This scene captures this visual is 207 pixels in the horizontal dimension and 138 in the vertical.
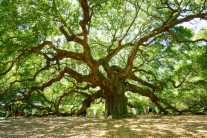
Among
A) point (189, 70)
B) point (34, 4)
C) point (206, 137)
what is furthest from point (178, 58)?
point (206, 137)

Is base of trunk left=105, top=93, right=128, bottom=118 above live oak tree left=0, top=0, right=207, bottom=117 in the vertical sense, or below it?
below

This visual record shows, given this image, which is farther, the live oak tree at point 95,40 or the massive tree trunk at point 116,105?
the massive tree trunk at point 116,105

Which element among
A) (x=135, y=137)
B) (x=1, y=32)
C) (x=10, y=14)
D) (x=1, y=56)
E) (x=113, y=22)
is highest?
(x=113, y=22)

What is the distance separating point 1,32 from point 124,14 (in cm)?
745

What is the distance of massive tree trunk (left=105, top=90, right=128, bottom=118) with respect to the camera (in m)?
13.4

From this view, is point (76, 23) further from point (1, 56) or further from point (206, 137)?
point (206, 137)

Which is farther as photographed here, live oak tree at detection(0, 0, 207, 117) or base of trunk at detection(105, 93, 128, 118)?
base of trunk at detection(105, 93, 128, 118)

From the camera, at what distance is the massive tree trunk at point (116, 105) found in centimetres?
1343

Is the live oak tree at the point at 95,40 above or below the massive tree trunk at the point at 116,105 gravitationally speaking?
above

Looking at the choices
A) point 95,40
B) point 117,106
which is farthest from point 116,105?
point 95,40

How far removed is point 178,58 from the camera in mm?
17609

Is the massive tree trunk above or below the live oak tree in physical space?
below

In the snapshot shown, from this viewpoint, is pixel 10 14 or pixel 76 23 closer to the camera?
pixel 10 14

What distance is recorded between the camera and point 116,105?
1376cm
